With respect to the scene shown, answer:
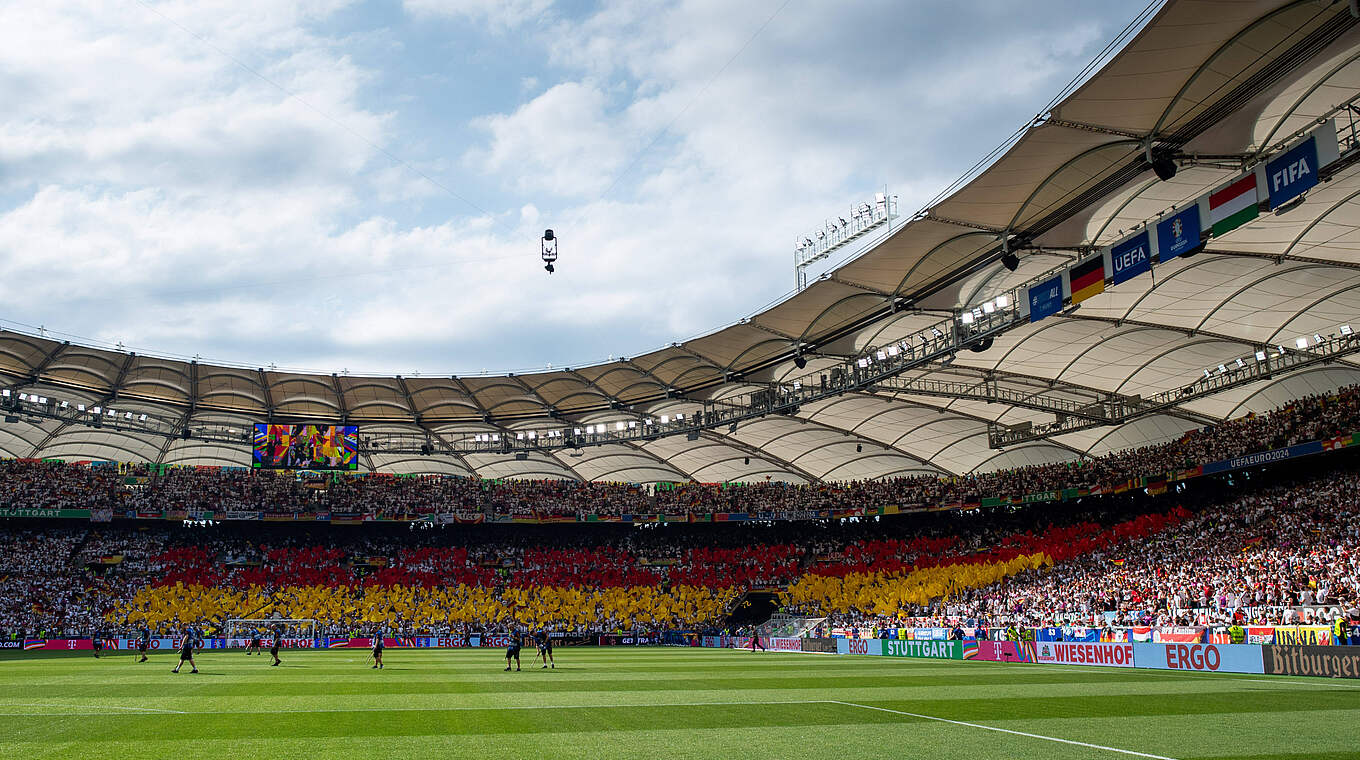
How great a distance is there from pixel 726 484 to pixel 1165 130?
50582 millimetres

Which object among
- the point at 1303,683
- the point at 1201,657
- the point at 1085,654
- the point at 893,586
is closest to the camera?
the point at 1303,683

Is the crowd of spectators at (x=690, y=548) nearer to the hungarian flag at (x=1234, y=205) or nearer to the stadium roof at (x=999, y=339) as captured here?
the stadium roof at (x=999, y=339)

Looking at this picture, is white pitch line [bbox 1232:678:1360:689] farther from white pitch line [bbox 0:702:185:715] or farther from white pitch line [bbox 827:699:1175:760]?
white pitch line [bbox 0:702:185:715]

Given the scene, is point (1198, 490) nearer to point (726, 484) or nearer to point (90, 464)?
point (726, 484)

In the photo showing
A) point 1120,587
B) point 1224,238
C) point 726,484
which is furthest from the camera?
point 726,484

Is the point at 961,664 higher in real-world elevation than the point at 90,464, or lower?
lower

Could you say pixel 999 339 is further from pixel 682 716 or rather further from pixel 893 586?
pixel 682 716

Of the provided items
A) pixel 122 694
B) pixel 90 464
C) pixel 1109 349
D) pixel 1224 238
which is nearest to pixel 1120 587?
pixel 1109 349

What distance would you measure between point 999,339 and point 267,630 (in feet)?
142

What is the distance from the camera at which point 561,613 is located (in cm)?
5747

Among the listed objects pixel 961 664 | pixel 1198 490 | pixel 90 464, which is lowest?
pixel 961 664

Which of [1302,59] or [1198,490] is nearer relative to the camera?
[1302,59]

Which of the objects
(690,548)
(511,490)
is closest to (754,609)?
(690,548)

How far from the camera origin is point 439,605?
2276 inches
